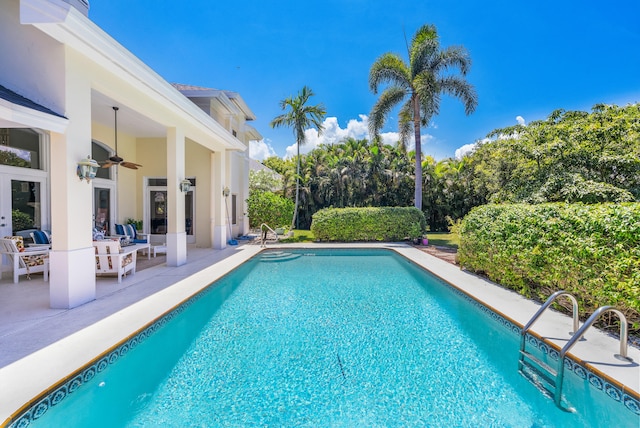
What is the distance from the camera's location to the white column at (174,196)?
988 cm

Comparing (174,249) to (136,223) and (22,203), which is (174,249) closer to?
(22,203)

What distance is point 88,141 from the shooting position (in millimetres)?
6211

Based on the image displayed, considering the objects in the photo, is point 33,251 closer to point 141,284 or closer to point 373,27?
point 141,284

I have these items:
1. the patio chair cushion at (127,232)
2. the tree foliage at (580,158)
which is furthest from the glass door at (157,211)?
the tree foliage at (580,158)

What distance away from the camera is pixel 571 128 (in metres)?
12.1

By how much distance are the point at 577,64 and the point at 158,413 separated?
22.3 meters

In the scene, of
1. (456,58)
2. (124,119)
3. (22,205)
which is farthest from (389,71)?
(22,205)

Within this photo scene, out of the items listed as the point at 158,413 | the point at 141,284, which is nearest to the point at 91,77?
the point at 141,284

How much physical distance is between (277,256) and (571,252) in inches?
405

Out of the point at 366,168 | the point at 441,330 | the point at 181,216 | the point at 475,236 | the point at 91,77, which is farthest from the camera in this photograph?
the point at 366,168

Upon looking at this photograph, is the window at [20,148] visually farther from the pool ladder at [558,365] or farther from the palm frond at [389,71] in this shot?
the palm frond at [389,71]

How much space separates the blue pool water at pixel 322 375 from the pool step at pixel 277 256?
5627 mm

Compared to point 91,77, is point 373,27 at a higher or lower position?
higher

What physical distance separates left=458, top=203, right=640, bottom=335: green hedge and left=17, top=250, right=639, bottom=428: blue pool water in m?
1.44
